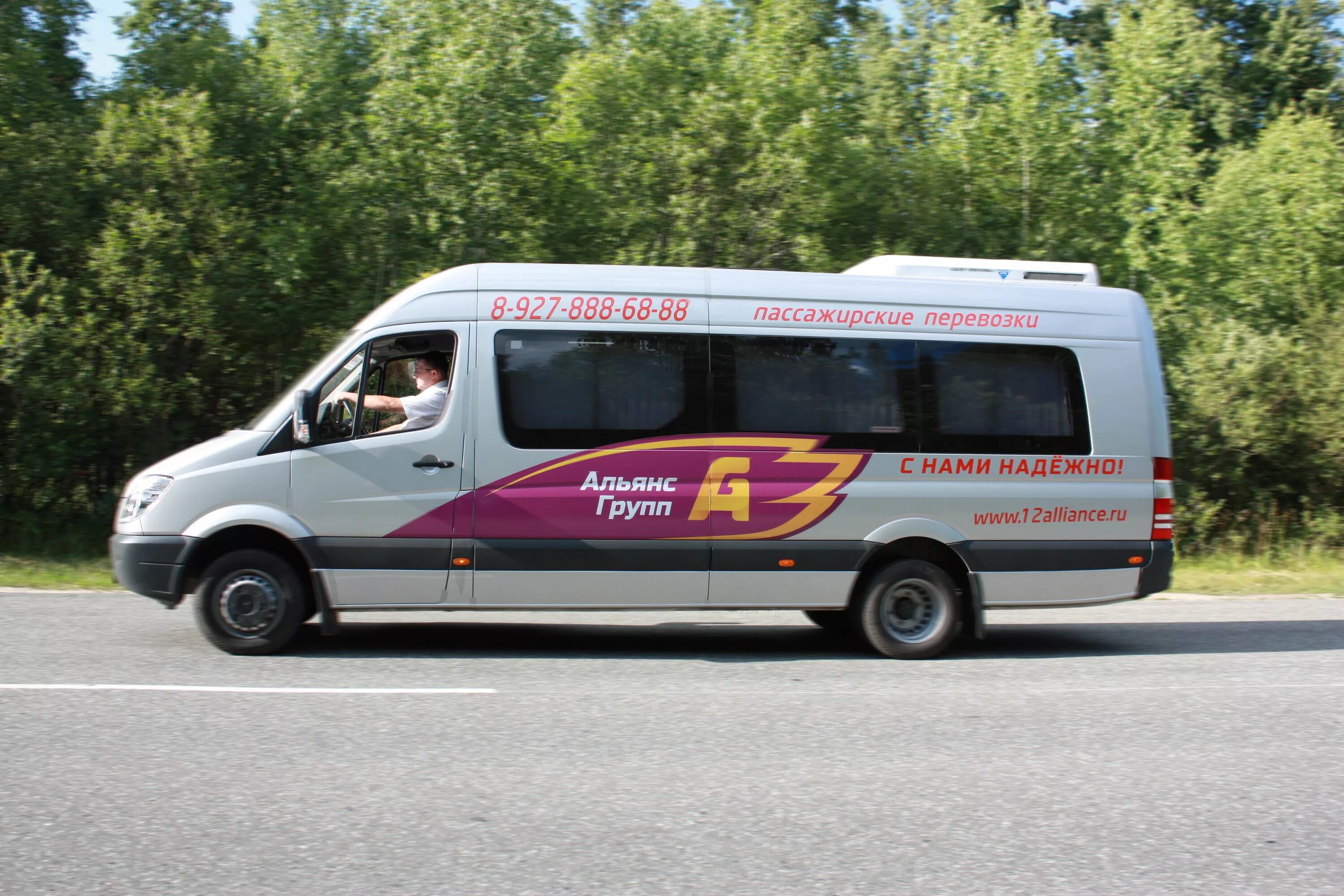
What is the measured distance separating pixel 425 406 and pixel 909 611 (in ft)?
11.9

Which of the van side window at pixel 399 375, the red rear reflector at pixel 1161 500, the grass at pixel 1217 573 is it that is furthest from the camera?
the grass at pixel 1217 573

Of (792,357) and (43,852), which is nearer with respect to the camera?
(43,852)

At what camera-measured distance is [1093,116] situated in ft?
68.3

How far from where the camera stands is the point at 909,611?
27.6ft

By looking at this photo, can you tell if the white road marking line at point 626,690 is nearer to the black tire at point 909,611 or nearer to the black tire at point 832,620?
the black tire at point 909,611

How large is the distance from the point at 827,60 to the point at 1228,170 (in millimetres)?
8549

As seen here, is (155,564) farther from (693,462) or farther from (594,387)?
(693,462)

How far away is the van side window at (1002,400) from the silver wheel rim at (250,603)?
4.48 metres

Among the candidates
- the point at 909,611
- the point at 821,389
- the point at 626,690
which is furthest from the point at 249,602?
the point at 909,611

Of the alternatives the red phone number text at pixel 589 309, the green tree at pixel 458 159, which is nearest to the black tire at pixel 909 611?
the red phone number text at pixel 589 309

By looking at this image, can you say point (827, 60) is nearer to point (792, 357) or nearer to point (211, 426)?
point (211, 426)

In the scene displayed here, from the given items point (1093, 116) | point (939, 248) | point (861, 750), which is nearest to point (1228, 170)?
point (1093, 116)

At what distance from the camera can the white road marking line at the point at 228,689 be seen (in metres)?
6.73

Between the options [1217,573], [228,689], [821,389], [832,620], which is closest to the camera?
[228,689]
